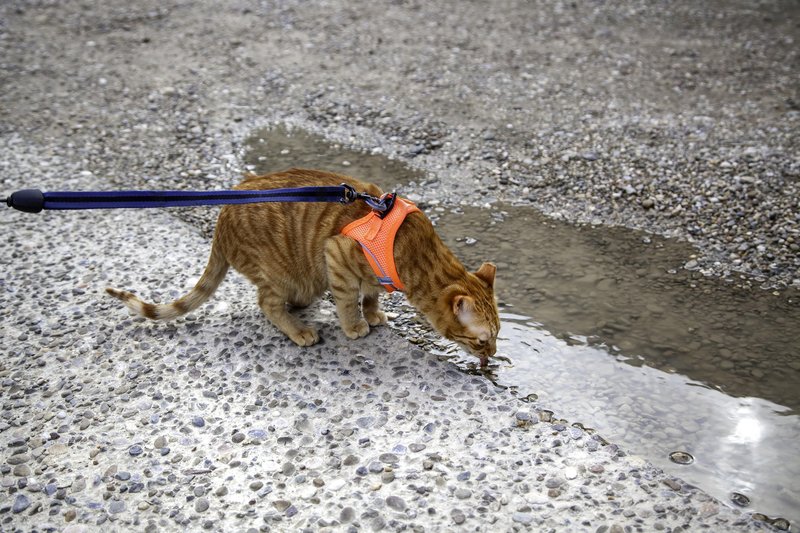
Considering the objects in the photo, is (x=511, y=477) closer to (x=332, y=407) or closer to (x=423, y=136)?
(x=332, y=407)

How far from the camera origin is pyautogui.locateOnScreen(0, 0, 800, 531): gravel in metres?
2.85

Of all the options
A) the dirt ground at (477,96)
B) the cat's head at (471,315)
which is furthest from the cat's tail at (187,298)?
the dirt ground at (477,96)

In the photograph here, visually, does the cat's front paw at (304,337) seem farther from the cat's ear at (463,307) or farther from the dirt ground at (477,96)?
the dirt ground at (477,96)

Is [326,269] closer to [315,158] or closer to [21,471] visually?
[21,471]

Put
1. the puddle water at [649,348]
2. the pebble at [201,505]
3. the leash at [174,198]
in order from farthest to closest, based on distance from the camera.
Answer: the puddle water at [649,348] < the leash at [174,198] < the pebble at [201,505]

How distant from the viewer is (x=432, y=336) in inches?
149

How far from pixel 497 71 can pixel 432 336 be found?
13.4ft

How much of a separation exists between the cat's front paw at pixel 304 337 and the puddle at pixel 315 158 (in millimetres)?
1795

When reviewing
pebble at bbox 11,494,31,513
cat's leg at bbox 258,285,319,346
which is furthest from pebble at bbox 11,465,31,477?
cat's leg at bbox 258,285,319,346

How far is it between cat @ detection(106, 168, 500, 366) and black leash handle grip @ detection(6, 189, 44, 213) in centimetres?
84

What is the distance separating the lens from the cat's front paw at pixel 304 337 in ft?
12.0

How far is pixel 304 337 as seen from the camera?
364 centimetres

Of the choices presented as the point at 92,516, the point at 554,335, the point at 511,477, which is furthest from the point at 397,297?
the point at 92,516

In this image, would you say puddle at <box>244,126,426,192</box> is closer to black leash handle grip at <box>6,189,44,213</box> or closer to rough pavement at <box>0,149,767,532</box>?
rough pavement at <box>0,149,767,532</box>
